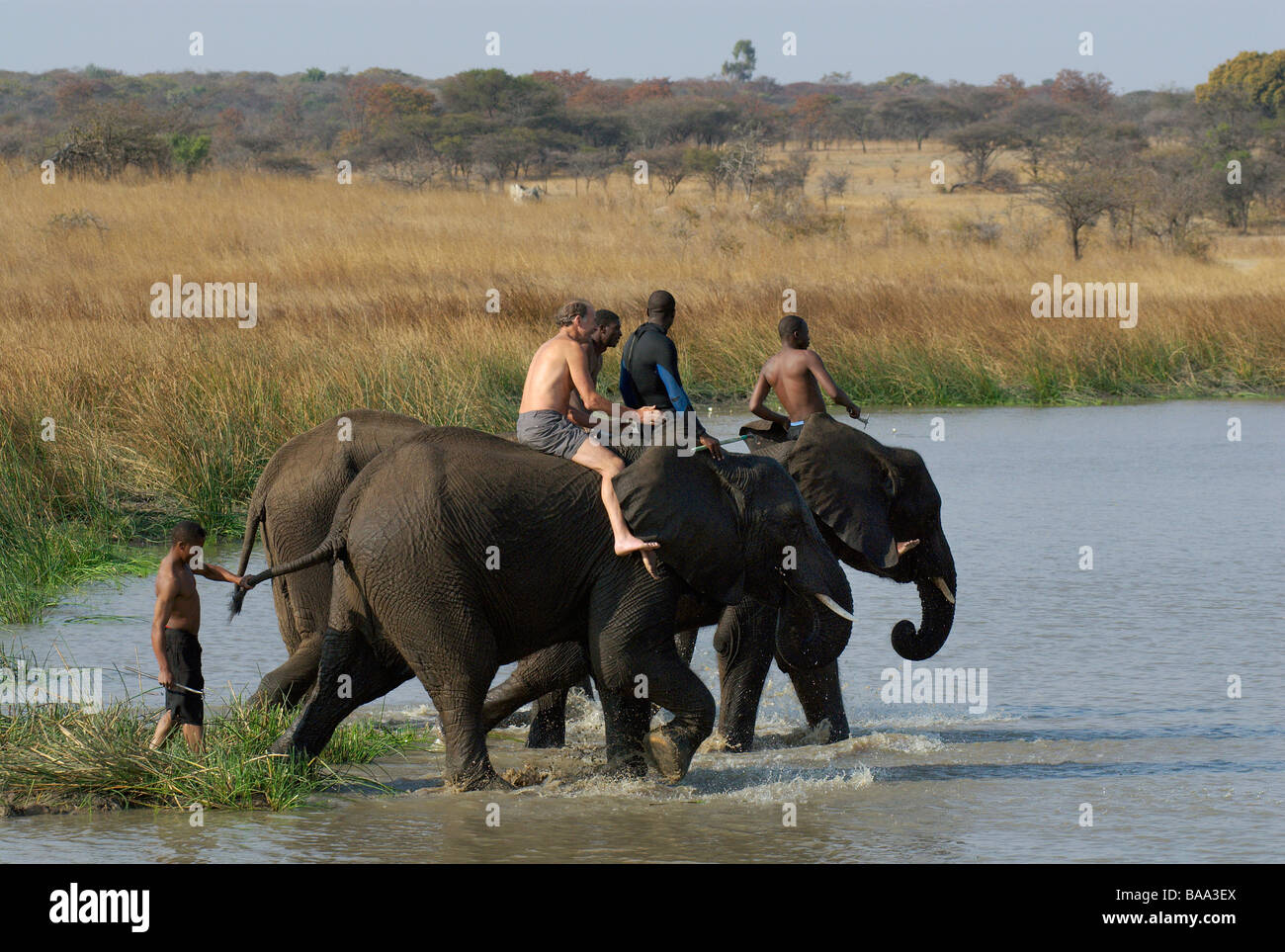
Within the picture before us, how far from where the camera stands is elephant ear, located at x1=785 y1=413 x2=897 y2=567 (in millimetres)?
7531

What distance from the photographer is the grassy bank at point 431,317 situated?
11.7 m

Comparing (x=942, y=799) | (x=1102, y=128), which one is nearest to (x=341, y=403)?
(x=942, y=799)

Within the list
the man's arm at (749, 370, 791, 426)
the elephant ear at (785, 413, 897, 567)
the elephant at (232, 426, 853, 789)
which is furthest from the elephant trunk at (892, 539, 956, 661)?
the elephant at (232, 426, 853, 789)

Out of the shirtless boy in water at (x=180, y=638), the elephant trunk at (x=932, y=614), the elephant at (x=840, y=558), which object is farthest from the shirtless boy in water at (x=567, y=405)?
the elephant trunk at (x=932, y=614)

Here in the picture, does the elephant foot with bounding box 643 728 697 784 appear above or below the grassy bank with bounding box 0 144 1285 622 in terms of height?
below

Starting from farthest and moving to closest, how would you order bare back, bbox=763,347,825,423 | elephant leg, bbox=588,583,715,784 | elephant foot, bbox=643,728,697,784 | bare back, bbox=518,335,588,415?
bare back, bbox=763,347,825,423, bare back, bbox=518,335,588,415, elephant foot, bbox=643,728,697,784, elephant leg, bbox=588,583,715,784

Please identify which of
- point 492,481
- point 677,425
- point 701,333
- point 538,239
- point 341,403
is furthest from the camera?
point 538,239

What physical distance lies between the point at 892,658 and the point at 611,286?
13.8 metres

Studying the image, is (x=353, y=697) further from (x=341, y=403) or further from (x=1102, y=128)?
(x=1102, y=128)

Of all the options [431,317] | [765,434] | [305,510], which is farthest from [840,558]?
[431,317]

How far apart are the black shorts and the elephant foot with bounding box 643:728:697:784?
1619 millimetres

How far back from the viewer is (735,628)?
24.3 feet

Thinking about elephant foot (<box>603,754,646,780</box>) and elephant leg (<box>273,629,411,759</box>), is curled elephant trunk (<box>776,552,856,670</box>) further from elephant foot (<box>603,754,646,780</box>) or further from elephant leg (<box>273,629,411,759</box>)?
elephant leg (<box>273,629,411,759</box>)

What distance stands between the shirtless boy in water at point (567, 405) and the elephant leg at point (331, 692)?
3.19ft
